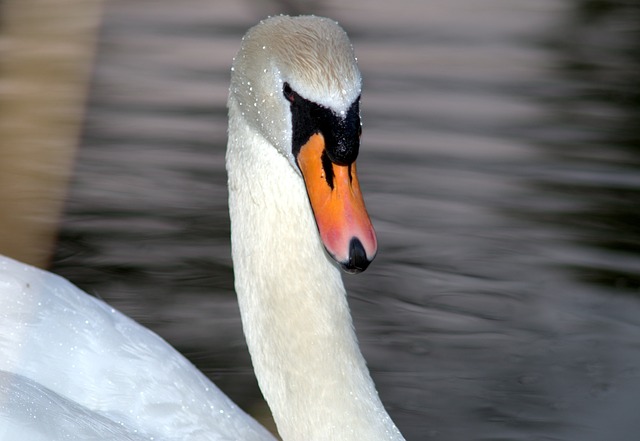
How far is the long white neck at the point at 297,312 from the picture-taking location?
120 inches

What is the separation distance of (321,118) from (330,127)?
3cm

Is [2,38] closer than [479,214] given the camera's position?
No

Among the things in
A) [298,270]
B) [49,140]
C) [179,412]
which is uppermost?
[298,270]

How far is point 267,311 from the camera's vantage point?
3.12 m

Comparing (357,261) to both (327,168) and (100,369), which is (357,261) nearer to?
(327,168)

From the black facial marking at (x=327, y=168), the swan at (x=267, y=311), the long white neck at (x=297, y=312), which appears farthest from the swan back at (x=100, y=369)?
the black facial marking at (x=327, y=168)

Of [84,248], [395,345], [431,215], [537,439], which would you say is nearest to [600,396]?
[537,439]

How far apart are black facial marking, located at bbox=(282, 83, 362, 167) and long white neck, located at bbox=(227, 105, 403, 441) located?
0.97ft

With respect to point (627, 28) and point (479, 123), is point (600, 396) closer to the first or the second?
point (479, 123)

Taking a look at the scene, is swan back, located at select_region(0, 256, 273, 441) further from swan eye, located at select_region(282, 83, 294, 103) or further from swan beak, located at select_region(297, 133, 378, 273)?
swan eye, located at select_region(282, 83, 294, 103)

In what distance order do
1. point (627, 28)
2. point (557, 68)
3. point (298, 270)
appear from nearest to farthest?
point (298, 270) → point (557, 68) → point (627, 28)

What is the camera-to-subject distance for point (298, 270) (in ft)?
10.0

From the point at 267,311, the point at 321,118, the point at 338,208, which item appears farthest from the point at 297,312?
the point at 321,118

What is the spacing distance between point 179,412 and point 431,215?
2436mm
